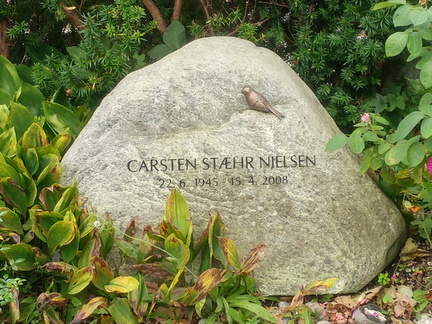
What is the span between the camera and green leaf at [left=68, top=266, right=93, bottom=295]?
286 cm

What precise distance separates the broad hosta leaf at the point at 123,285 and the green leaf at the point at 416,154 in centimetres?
143

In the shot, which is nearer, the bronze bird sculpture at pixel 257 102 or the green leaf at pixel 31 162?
the bronze bird sculpture at pixel 257 102

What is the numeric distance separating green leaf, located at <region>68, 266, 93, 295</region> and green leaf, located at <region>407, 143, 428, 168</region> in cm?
162

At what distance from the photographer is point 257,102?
10.5ft

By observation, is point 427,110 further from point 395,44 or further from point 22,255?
point 22,255

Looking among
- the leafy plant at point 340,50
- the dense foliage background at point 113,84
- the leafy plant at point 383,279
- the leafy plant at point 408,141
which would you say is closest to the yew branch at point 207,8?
the dense foliage background at point 113,84

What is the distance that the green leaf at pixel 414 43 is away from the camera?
2.66 metres

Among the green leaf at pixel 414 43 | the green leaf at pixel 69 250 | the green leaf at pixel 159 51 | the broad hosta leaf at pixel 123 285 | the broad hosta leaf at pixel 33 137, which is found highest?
the green leaf at pixel 414 43

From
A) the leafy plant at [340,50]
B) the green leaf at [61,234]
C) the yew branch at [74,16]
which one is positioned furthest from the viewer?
the yew branch at [74,16]

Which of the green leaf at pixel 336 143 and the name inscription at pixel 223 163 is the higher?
the green leaf at pixel 336 143

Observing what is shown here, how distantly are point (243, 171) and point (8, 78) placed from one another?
1.87 meters

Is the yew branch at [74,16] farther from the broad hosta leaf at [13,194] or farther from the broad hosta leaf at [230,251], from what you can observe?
the broad hosta leaf at [230,251]

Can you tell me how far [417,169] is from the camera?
10.1 feet

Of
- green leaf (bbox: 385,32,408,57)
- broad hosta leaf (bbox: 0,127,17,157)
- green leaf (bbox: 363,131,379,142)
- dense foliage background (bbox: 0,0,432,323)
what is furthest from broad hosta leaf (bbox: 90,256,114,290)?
green leaf (bbox: 385,32,408,57)
